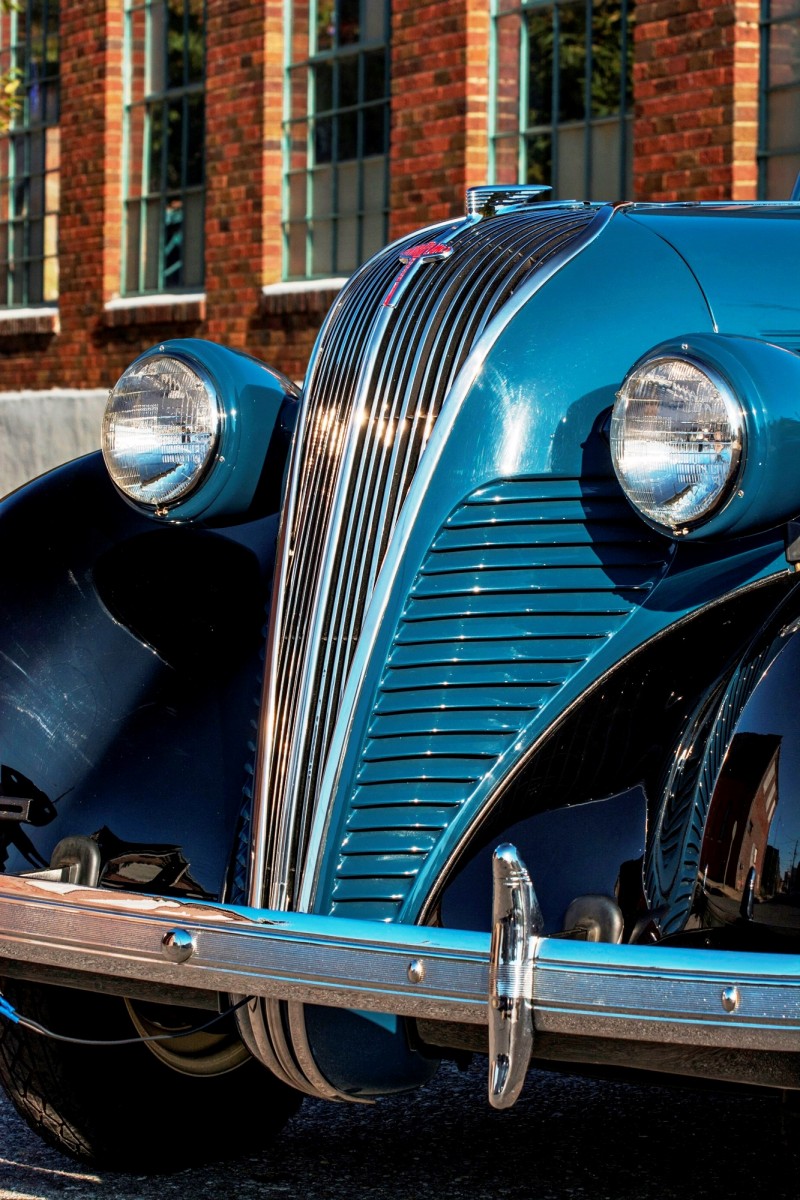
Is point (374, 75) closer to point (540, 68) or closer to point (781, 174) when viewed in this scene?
point (540, 68)

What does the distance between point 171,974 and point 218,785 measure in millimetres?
420

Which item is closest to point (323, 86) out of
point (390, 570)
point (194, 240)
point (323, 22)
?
point (323, 22)

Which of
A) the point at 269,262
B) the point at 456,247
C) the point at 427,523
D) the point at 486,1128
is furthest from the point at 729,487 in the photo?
the point at 269,262

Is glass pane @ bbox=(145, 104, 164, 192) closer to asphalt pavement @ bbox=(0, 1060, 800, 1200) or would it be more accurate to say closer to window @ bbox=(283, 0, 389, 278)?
window @ bbox=(283, 0, 389, 278)

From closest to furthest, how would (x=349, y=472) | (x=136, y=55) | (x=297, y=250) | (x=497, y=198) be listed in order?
(x=349, y=472) → (x=497, y=198) → (x=297, y=250) → (x=136, y=55)

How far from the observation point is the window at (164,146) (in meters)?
12.2

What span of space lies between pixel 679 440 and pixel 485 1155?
154cm

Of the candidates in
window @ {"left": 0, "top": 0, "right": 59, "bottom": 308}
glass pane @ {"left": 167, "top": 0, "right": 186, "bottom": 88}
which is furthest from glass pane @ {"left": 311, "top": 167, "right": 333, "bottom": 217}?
window @ {"left": 0, "top": 0, "right": 59, "bottom": 308}

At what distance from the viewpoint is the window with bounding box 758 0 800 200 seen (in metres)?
8.35

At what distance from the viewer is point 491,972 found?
7.60 feet

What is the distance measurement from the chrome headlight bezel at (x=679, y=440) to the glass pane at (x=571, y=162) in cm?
711

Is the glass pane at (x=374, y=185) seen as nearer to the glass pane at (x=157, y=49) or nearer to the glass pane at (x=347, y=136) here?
the glass pane at (x=347, y=136)

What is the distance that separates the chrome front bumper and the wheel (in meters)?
0.53

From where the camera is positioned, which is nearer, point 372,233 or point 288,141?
point 372,233
